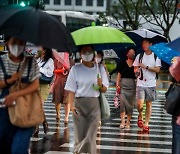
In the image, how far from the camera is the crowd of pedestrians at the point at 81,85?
229 inches

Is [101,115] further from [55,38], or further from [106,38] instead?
[55,38]

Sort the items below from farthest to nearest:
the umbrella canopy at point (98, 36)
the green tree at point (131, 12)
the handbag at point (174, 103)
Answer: the green tree at point (131, 12) → the umbrella canopy at point (98, 36) → the handbag at point (174, 103)

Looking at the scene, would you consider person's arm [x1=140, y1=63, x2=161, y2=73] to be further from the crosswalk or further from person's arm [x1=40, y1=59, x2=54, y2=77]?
person's arm [x1=40, y1=59, x2=54, y2=77]

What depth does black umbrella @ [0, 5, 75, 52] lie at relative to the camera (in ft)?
18.3

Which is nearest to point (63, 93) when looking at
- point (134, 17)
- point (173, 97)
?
point (173, 97)

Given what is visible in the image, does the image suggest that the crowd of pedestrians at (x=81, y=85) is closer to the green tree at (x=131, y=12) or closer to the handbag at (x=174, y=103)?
the handbag at (x=174, y=103)

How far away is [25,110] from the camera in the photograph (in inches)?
225

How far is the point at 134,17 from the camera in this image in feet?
139

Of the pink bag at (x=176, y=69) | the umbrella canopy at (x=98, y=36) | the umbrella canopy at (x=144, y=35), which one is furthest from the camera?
the umbrella canopy at (x=144, y=35)

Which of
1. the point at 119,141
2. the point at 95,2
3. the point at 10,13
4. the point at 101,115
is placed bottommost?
the point at 119,141

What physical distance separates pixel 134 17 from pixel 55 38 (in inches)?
1461

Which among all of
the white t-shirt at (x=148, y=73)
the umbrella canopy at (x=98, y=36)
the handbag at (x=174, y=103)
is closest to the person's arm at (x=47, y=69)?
the white t-shirt at (x=148, y=73)

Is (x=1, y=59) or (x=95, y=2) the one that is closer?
(x=1, y=59)

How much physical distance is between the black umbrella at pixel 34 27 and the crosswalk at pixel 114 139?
3799 millimetres
